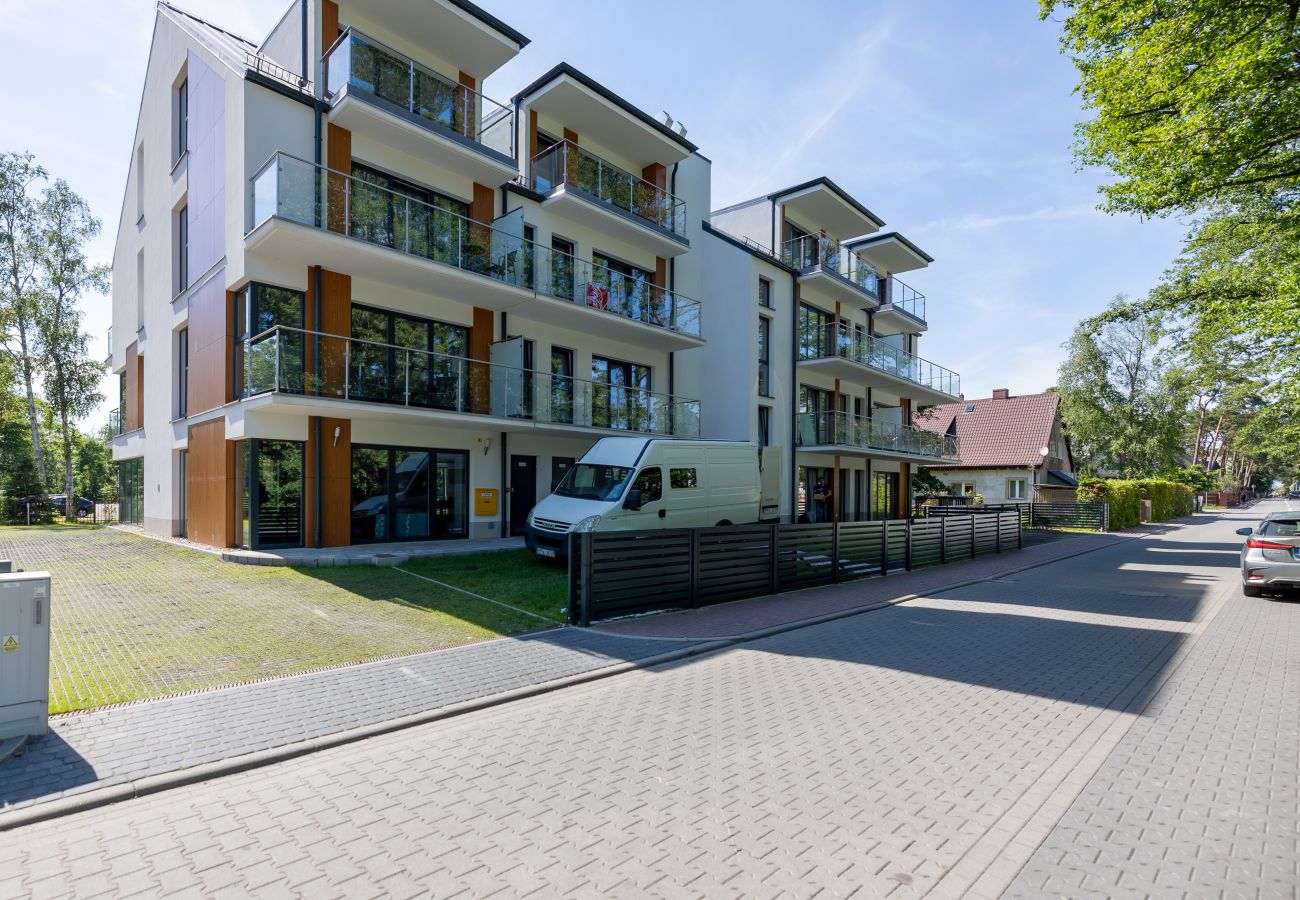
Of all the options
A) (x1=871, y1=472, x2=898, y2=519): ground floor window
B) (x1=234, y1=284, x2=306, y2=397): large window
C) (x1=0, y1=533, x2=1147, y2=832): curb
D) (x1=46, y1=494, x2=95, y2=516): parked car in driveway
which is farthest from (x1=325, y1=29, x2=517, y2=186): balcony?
(x1=46, y1=494, x2=95, y2=516): parked car in driveway

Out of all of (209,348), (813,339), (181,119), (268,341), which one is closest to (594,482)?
(268,341)

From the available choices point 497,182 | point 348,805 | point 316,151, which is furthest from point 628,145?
point 348,805

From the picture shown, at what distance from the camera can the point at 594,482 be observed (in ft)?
44.0

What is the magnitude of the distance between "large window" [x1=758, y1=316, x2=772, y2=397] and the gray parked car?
13.3 m

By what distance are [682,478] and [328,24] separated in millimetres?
12331

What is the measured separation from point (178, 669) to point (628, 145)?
1889cm

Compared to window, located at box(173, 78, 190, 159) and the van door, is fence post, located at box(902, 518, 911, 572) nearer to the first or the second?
the van door

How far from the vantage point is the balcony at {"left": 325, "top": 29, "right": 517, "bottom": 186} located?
1359 cm

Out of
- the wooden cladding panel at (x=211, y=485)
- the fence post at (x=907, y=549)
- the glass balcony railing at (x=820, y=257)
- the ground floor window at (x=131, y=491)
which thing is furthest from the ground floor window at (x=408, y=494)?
the glass balcony railing at (x=820, y=257)

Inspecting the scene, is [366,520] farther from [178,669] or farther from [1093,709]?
[1093,709]

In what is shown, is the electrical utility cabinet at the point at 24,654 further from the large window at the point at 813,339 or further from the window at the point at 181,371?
the large window at the point at 813,339

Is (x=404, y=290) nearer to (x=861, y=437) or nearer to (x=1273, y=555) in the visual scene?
(x=861, y=437)

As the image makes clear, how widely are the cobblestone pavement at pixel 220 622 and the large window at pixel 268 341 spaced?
3.47m

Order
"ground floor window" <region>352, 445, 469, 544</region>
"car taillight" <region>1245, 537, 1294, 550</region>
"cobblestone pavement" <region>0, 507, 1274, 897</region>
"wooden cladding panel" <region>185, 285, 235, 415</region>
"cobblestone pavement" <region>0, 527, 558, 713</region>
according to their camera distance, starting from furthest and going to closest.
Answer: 1. "ground floor window" <region>352, 445, 469, 544</region>
2. "wooden cladding panel" <region>185, 285, 235, 415</region>
3. "car taillight" <region>1245, 537, 1294, 550</region>
4. "cobblestone pavement" <region>0, 527, 558, 713</region>
5. "cobblestone pavement" <region>0, 507, 1274, 897</region>
